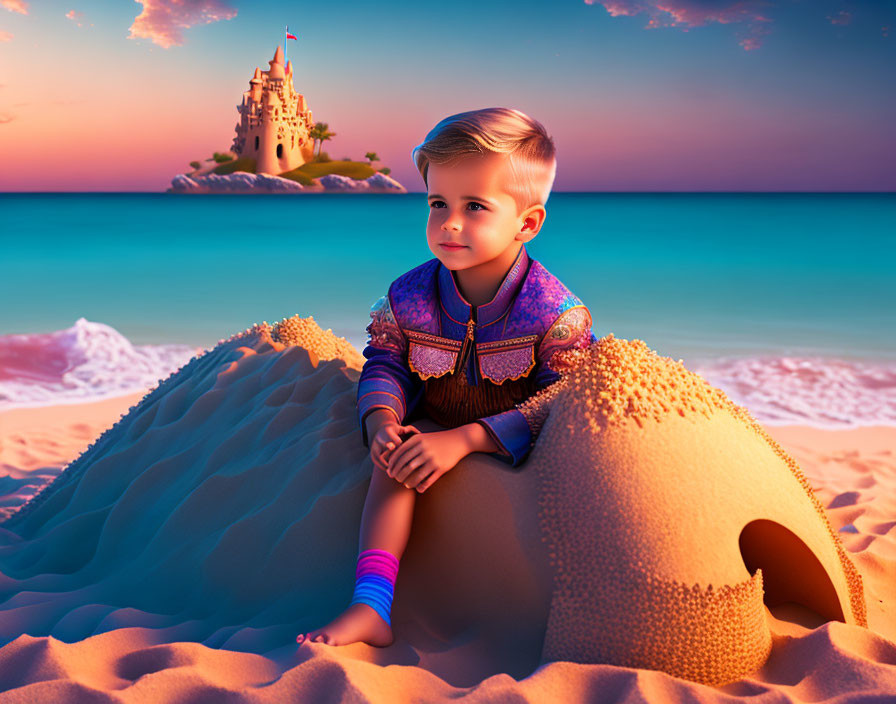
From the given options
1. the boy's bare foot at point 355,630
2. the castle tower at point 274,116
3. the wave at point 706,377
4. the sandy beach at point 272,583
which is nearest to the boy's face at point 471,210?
the sandy beach at point 272,583

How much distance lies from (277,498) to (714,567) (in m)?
1.39

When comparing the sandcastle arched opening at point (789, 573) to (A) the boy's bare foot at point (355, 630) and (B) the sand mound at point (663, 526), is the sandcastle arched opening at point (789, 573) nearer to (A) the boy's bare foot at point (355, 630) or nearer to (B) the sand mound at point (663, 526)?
(B) the sand mound at point (663, 526)

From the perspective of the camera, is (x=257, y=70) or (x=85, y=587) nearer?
(x=85, y=587)

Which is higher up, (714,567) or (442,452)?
(442,452)

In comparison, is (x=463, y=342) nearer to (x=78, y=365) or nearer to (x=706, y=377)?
(x=706, y=377)

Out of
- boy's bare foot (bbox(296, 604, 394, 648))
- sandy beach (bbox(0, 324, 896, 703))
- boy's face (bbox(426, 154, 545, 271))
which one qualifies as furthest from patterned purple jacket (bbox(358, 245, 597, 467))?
boy's bare foot (bbox(296, 604, 394, 648))

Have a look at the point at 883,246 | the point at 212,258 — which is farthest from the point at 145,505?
the point at 883,246

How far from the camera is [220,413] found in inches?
124

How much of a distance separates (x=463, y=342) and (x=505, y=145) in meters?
→ 0.62

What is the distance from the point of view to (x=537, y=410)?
7.25 feet

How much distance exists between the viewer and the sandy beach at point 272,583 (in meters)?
1.71

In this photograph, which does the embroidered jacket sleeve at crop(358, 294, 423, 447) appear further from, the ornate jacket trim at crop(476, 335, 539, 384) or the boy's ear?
the boy's ear

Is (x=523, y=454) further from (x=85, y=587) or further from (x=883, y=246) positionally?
(x=883, y=246)

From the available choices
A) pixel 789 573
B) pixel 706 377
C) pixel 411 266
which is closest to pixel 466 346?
pixel 789 573
